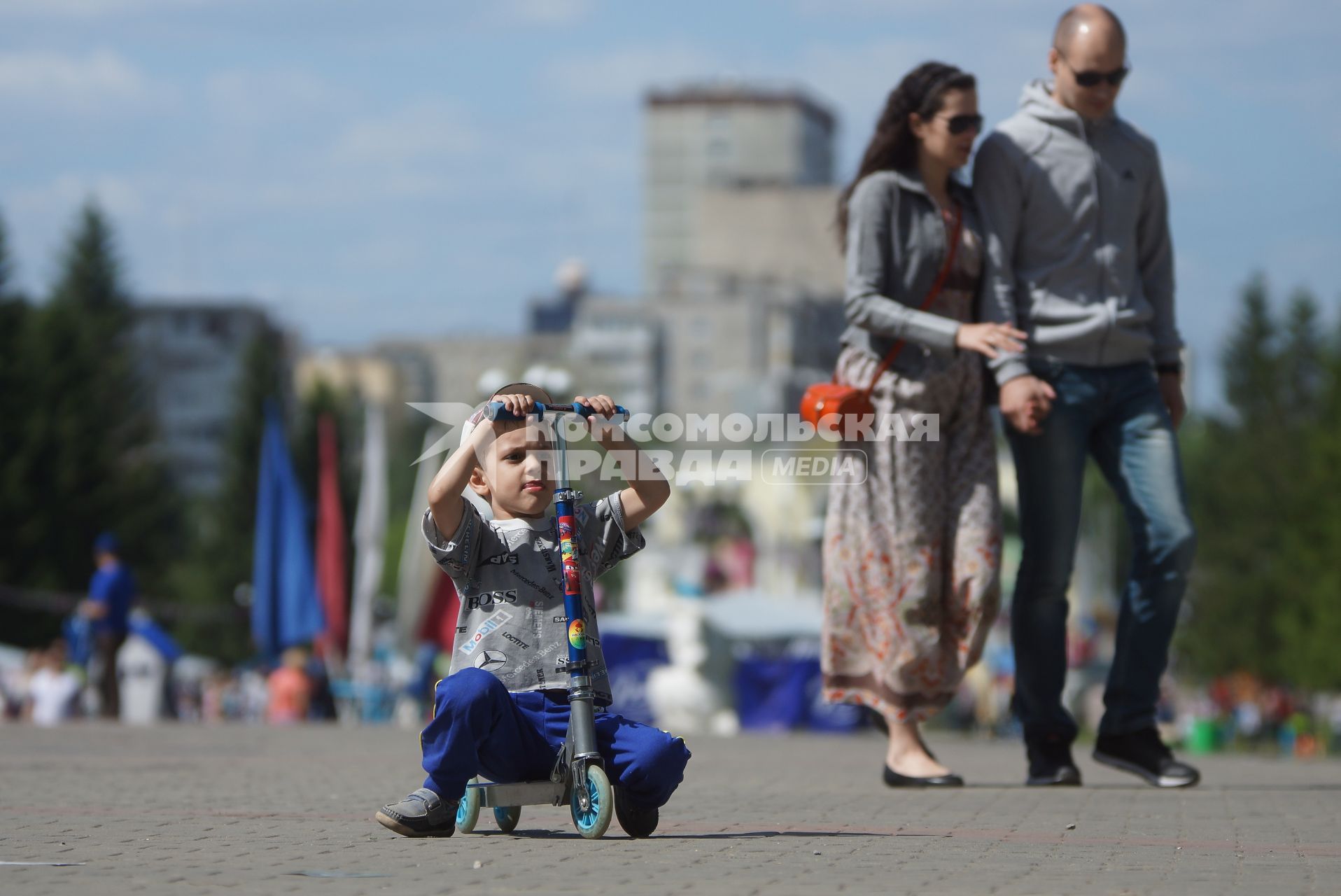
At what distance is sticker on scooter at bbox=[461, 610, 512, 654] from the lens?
5.97 meters

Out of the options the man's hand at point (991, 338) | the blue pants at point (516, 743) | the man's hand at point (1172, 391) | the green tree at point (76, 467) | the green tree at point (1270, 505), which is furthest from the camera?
the green tree at point (76, 467)

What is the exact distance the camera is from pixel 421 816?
19.0 feet

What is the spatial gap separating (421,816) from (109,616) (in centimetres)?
1559

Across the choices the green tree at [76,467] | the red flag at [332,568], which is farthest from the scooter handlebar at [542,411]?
the green tree at [76,467]

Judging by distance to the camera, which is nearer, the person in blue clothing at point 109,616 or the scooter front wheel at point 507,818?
the scooter front wheel at point 507,818

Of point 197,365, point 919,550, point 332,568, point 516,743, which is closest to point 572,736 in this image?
point 516,743

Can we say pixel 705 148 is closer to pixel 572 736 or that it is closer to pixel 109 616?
pixel 109 616

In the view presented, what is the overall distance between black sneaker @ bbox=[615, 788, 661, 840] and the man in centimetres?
253

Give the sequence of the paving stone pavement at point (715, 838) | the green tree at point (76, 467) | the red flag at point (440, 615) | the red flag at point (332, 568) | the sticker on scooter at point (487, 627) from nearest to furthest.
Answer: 1. the paving stone pavement at point (715, 838)
2. the sticker on scooter at point (487, 627)
3. the red flag at point (440, 615)
4. the red flag at point (332, 568)
5. the green tree at point (76, 467)

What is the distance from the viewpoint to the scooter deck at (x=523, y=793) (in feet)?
19.1

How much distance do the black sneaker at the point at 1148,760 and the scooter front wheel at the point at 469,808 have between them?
2.81m

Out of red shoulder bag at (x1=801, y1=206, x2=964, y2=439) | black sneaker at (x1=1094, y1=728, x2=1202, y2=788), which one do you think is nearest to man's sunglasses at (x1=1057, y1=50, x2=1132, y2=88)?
red shoulder bag at (x1=801, y1=206, x2=964, y2=439)

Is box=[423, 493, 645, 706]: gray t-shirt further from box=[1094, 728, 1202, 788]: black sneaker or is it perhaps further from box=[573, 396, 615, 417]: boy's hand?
box=[1094, 728, 1202, 788]: black sneaker

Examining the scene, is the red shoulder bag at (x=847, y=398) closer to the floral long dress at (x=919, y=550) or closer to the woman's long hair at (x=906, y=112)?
the floral long dress at (x=919, y=550)
